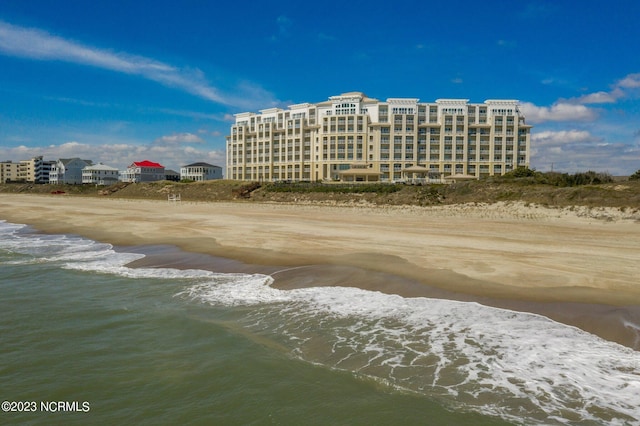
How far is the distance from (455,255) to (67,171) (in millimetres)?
182447

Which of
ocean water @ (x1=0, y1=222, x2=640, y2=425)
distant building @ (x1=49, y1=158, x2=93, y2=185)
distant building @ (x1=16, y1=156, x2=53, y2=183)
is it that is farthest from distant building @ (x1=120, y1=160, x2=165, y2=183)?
ocean water @ (x1=0, y1=222, x2=640, y2=425)

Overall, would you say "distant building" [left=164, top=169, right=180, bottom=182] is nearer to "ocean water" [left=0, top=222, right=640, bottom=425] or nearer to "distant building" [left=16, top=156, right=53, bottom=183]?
"distant building" [left=16, top=156, right=53, bottom=183]

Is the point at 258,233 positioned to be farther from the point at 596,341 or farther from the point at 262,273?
the point at 596,341

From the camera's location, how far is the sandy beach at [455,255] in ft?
38.3

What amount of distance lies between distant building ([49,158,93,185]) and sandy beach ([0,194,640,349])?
15326 centimetres

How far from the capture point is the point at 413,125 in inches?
4341

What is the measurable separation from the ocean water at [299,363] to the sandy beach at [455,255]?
1.40 meters

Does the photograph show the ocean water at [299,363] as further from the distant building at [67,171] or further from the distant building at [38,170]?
the distant building at [38,170]

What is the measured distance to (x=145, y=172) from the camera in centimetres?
15000

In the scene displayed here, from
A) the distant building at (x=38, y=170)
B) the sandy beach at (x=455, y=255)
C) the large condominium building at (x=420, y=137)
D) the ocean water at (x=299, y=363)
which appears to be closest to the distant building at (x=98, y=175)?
the distant building at (x=38, y=170)

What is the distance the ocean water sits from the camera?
645 cm

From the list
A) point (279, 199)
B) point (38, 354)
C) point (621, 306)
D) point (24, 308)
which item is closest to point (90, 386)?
point (38, 354)

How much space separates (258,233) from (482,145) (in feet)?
324

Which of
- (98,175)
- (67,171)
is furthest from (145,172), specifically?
(67,171)
